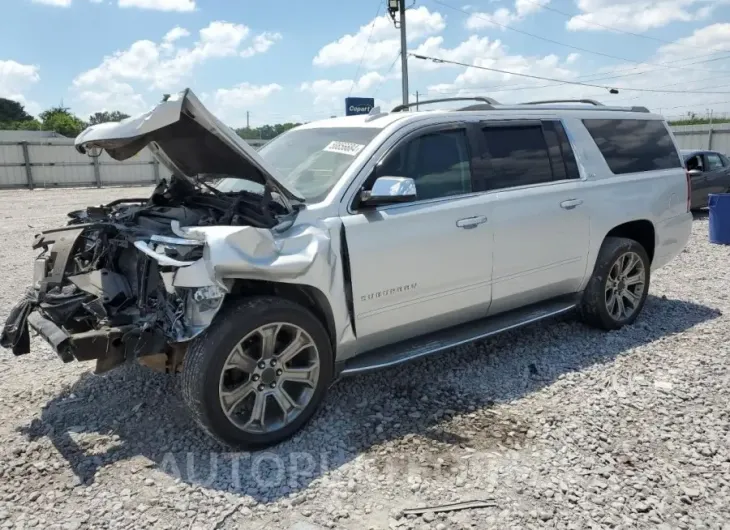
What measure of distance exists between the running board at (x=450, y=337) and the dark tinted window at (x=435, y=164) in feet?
3.24

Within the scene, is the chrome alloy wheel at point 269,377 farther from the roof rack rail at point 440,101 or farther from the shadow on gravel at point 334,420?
the roof rack rail at point 440,101

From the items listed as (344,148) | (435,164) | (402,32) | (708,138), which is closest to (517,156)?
(435,164)

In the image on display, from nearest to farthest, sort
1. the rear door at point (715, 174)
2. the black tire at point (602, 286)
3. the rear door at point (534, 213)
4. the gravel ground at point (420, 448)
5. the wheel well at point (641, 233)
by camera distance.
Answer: the gravel ground at point (420, 448) < the rear door at point (534, 213) < the black tire at point (602, 286) < the wheel well at point (641, 233) < the rear door at point (715, 174)

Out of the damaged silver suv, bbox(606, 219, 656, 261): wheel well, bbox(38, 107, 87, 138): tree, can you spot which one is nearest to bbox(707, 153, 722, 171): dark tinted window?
bbox(606, 219, 656, 261): wheel well

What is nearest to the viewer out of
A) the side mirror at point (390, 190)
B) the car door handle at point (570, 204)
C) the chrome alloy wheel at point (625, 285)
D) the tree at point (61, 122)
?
the side mirror at point (390, 190)

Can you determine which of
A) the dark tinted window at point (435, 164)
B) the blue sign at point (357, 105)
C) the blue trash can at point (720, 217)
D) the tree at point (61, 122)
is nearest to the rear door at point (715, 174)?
the blue trash can at point (720, 217)

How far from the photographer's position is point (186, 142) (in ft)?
13.4

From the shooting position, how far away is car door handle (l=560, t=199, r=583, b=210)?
484cm

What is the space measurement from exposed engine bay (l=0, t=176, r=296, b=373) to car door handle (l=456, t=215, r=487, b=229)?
1210 mm

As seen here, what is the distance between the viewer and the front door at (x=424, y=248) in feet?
12.4

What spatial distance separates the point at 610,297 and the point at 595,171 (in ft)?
3.71

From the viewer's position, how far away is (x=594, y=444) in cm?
354

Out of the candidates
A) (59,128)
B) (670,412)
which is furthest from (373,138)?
(59,128)

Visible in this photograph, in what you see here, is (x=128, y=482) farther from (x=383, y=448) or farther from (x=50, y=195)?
(x=50, y=195)
